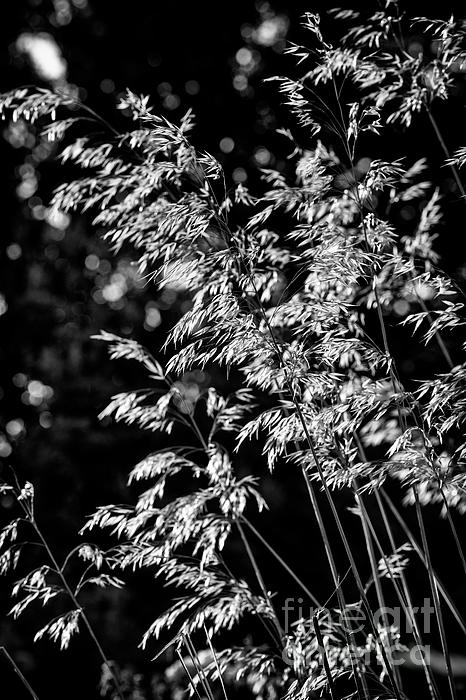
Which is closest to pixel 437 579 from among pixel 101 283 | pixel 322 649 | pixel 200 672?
pixel 322 649

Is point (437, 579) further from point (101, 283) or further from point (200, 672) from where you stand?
point (101, 283)

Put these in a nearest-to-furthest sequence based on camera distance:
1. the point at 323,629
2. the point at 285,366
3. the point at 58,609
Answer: the point at 285,366 → the point at 323,629 → the point at 58,609

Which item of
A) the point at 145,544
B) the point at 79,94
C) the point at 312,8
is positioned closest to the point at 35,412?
the point at 79,94

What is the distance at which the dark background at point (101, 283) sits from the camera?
16.1ft

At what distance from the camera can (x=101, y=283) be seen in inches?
254

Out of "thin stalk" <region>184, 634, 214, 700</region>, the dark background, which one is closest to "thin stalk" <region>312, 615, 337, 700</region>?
"thin stalk" <region>184, 634, 214, 700</region>

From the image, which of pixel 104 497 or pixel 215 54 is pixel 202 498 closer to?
pixel 104 497

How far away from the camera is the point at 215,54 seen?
582 cm

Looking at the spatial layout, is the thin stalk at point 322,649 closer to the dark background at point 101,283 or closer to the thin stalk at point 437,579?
the thin stalk at point 437,579

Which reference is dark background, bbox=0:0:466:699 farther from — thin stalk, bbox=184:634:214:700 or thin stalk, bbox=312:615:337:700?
thin stalk, bbox=312:615:337:700

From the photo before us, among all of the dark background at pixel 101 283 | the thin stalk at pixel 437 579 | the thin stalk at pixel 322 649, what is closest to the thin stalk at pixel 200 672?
the thin stalk at pixel 322 649

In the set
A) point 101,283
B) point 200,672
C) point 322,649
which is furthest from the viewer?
point 101,283

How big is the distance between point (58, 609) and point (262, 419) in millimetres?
4074

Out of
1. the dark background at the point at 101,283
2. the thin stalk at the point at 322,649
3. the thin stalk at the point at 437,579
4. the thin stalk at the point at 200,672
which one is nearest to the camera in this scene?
the thin stalk at the point at 322,649
